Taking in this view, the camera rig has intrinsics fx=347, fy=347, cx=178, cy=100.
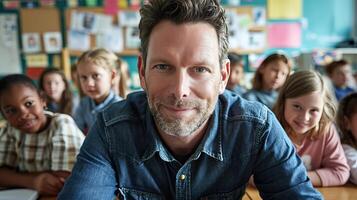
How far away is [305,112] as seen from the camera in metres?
→ 1.48

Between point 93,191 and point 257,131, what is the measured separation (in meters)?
0.49

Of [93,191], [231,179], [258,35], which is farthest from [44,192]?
[258,35]

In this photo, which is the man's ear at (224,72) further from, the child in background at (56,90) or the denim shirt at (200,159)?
the child in background at (56,90)

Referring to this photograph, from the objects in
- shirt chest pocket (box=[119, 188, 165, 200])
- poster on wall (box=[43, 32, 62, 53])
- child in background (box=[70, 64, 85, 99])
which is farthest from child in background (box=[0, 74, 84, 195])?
poster on wall (box=[43, 32, 62, 53])

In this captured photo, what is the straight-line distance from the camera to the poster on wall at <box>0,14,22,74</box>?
165 inches

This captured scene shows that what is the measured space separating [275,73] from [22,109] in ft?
5.76

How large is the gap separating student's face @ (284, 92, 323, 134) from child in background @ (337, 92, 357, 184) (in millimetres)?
197

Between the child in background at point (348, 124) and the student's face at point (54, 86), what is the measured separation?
2.14 meters

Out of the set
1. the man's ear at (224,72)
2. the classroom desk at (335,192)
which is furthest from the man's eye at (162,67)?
the classroom desk at (335,192)

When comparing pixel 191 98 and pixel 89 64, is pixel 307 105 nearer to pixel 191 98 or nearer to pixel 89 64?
pixel 191 98

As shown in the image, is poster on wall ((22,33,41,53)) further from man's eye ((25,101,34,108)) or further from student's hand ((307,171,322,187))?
student's hand ((307,171,322,187))

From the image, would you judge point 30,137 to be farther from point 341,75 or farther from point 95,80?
point 341,75

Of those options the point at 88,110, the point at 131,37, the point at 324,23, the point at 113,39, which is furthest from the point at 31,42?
the point at 324,23

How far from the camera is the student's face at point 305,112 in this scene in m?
1.47
